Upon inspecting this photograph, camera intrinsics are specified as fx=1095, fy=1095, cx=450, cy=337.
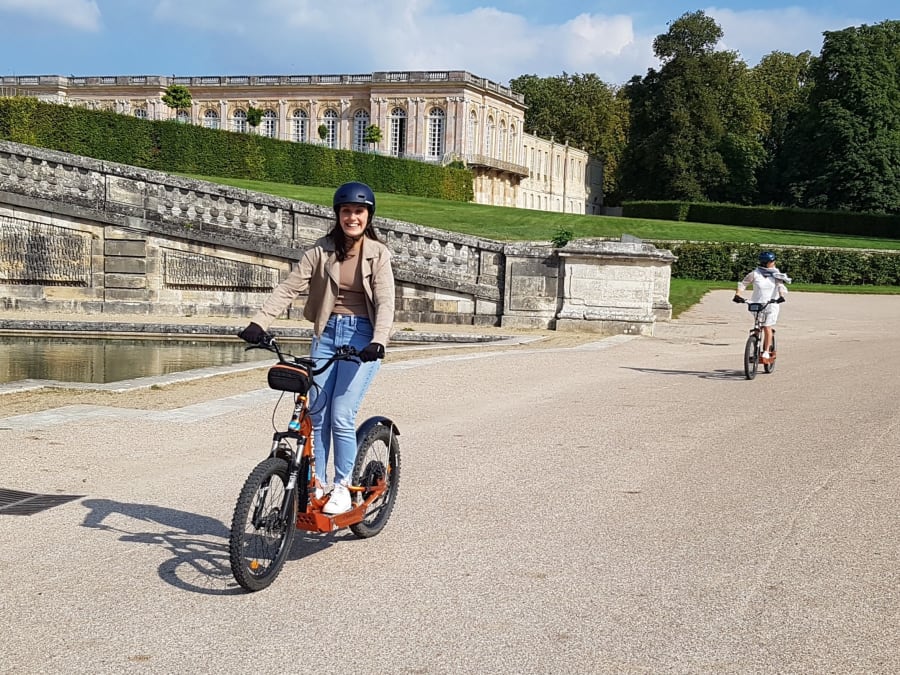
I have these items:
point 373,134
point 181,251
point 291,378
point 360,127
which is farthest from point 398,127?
point 291,378

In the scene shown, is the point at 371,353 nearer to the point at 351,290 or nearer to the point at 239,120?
the point at 351,290

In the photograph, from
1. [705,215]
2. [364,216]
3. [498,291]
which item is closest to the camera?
[364,216]

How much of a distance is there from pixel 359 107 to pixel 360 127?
1570 millimetres

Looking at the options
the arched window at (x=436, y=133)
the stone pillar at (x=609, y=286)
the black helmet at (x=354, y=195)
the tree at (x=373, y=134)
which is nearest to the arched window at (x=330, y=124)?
the tree at (x=373, y=134)

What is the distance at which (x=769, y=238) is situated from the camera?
44.5m

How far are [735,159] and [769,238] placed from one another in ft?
102

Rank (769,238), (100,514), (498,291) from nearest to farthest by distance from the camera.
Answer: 1. (100,514)
2. (498,291)
3. (769,238)

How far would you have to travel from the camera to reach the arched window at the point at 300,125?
86.9m

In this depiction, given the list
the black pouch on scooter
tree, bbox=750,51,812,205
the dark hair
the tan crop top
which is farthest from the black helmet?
tree, bbox=750,51,812,205

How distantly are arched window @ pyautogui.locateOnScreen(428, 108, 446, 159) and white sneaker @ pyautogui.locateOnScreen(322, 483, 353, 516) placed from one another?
79297 mm

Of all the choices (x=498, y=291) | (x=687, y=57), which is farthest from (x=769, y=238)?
(x=687, y=57)

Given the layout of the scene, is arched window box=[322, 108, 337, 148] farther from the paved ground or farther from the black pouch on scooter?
the black pouch on scooter

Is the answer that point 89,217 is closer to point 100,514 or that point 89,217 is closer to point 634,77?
point 100,514

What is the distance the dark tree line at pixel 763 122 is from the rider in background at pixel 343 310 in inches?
2440
